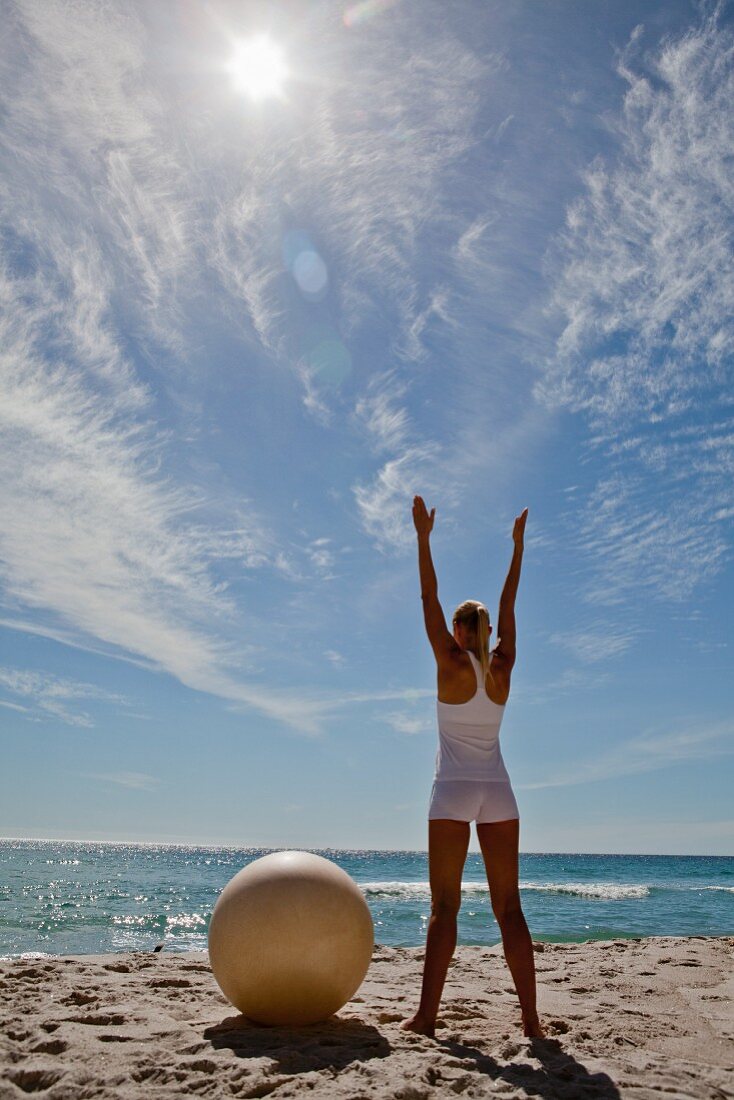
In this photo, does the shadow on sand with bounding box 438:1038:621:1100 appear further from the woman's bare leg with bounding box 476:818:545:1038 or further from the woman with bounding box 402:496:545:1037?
the woman with bounding box 402:496:545:1037

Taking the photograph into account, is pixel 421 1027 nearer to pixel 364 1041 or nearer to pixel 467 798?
pixel 364 1041

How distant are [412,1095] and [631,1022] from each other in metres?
2.48

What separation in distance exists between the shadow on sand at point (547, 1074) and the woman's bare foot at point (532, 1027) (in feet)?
0.48

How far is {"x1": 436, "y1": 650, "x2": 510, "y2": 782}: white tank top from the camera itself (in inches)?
181

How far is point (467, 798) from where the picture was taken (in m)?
4.50

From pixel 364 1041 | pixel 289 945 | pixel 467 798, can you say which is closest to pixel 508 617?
pixel 467 798

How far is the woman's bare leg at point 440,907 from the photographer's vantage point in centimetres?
436

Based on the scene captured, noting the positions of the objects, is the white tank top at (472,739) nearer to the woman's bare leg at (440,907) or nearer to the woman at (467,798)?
the woman at (467,798)

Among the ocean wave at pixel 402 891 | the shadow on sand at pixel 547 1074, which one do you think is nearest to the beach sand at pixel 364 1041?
the shadow on sand at pixel 547 1074

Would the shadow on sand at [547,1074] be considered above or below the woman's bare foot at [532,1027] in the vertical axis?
below

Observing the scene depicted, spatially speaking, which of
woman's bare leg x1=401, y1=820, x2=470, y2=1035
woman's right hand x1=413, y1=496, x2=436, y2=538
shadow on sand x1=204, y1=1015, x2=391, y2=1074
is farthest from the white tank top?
shadow on sand x1=204, y1=1015, x2=391, y2=1074

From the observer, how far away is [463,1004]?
5.57 metres

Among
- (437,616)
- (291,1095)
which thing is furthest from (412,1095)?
(437,616)

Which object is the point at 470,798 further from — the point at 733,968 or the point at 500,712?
the point at 733,968
